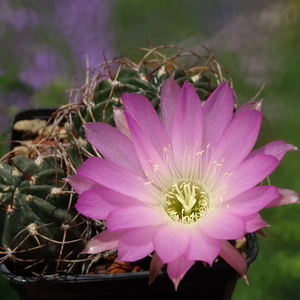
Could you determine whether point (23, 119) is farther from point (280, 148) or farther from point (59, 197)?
point (280, 148)

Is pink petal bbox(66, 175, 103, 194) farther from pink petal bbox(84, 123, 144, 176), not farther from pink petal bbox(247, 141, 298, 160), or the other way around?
pink petal bbox(247, 141, 298, 160)

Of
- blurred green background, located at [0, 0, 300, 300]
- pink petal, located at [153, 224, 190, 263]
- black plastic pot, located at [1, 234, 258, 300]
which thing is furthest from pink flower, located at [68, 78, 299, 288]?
blurred green background, located at [0, 0, 300, 300]

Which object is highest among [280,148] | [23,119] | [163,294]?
[280,148]

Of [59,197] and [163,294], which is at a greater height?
[59,197]

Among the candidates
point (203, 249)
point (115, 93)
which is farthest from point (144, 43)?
point (203, 249)

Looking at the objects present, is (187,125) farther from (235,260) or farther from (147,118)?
(235,260)

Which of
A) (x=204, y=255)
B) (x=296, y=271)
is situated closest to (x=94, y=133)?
(x=204, y=255)
